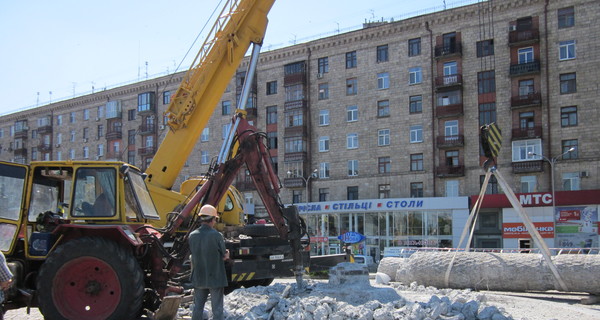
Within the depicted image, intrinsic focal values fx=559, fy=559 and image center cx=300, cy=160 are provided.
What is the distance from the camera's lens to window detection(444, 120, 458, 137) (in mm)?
42594

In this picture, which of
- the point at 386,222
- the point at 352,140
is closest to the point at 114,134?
the point at 352,140

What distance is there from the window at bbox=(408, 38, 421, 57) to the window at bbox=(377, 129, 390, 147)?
253 inches

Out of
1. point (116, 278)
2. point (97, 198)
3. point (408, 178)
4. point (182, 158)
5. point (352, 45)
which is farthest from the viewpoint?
point (352, 45)

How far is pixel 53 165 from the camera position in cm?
966

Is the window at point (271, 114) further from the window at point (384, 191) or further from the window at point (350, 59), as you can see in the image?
the window at point (384, 191)

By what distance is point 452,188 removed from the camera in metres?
42.4

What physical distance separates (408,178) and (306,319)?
36623 millimetres

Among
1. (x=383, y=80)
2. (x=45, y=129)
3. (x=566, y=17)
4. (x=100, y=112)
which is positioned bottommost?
(x=45, y=129)

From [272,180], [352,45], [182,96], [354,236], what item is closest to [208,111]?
[182,96]

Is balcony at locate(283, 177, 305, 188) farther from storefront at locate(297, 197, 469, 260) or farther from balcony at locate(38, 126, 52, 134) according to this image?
balcony at locate(38, 126, 52, 134)

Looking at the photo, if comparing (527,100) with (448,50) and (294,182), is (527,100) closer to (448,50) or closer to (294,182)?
(448,50)

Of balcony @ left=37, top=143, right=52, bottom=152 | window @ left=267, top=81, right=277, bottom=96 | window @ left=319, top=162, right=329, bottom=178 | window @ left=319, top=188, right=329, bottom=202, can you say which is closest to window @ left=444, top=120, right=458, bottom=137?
window @ left=319, top=162, right=329, bottom=178

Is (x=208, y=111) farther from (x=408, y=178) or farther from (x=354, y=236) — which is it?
(x=408, y=178)

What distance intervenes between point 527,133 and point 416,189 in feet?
30.1
